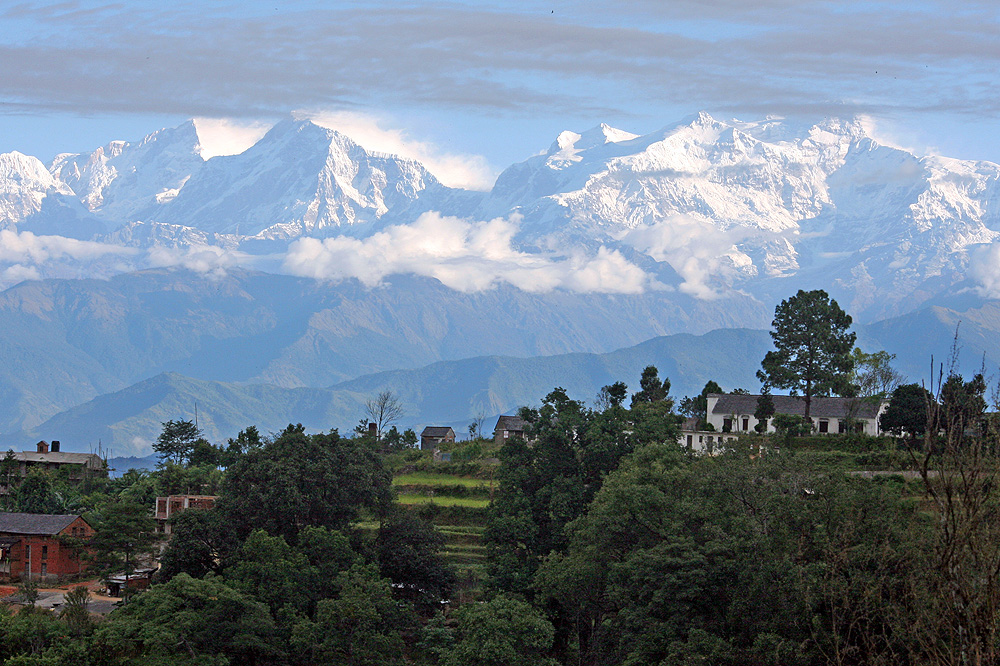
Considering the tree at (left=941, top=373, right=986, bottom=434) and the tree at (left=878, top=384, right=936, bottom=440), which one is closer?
the tree at (left=941, top=373, right=986, bottom=434)

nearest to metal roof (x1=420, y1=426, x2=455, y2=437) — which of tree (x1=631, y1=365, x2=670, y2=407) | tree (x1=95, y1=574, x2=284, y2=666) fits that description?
tree (x1=631, y1=365, x2=670, y2=407)

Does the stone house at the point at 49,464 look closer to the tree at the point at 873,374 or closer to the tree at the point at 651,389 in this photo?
the tree at the point at 651,389

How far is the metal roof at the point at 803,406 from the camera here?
7431 centimetres

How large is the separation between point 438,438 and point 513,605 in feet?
244

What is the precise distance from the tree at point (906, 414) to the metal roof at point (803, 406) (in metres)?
4.76

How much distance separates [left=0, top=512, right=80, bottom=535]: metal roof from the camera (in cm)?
7044

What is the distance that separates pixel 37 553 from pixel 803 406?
5380 cm

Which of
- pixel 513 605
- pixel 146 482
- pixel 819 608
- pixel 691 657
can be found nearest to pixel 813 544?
pixel 819 608

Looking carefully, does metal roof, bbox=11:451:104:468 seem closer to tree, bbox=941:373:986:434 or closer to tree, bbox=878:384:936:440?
tree, bbox=878:384:936:440

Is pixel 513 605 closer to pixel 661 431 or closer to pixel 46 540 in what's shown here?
pixel 661 431

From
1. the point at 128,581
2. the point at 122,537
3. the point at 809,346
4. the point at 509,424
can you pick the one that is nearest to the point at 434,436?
the point at 509,424

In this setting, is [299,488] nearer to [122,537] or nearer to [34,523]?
[122,537]

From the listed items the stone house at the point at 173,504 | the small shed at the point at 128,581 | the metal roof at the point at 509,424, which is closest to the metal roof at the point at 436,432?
the metal roof at the point at 509,424

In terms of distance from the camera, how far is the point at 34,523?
71.6 m
